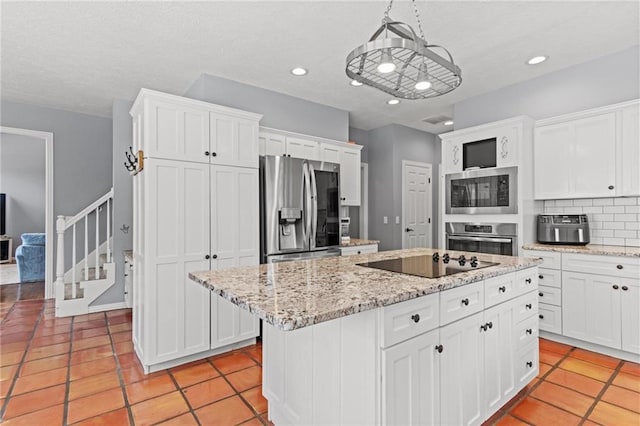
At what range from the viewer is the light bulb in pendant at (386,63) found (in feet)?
5.07

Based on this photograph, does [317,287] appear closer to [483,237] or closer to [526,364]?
[526,364]

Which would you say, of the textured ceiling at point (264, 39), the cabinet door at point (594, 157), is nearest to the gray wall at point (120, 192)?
the textured ceiling at point (264, 39)

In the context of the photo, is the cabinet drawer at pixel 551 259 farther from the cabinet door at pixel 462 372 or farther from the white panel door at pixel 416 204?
the white panel door at pixel 416 204

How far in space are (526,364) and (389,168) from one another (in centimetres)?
388

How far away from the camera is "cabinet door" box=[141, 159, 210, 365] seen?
2.67 metres

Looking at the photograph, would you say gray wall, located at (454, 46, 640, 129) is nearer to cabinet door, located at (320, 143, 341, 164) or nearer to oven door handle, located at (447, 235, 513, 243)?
oven door handle, located at (447, 235, 513, 243)

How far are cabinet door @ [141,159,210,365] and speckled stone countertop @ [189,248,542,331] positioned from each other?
3.80 feet

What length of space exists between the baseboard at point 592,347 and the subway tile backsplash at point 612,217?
0.98 metres

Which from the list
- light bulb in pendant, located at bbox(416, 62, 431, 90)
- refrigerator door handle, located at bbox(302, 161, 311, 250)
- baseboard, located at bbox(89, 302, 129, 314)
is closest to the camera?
light bulb in pendant, located at bbox(416, 62, 431, 90)

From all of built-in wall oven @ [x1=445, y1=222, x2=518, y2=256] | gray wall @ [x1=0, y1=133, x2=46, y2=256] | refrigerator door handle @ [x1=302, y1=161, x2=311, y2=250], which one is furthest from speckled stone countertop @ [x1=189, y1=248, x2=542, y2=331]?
gray wall @ [x1=0, y1=133, x2=46, y2=256]

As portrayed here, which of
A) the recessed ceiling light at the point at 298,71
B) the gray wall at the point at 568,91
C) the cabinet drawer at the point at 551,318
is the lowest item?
the cabinet drawer at the point at 551,318

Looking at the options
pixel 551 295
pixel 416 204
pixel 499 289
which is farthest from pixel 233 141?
pixel 416 204

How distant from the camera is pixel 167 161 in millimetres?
2742

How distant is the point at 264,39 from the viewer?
9.34 feet
